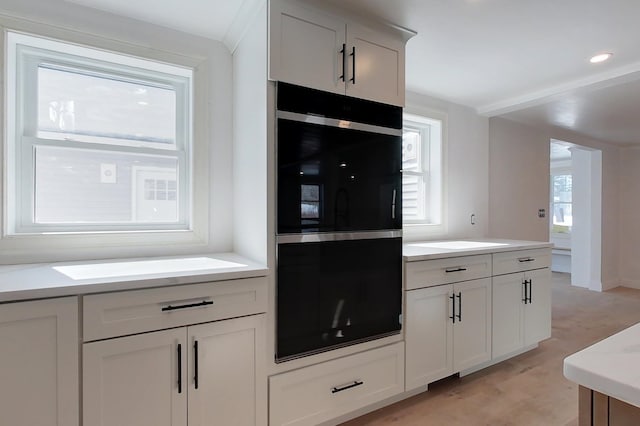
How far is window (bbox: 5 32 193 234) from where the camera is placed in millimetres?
1799

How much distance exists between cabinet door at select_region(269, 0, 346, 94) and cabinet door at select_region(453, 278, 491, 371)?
1673 mm

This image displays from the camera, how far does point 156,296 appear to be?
144cm

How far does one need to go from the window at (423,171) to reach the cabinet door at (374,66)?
1.22 m

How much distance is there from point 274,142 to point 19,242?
1379mm

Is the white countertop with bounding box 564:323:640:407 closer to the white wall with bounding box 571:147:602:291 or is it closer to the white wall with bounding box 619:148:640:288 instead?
the white wall with bounding box 571:147:602:291

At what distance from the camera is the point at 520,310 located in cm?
285

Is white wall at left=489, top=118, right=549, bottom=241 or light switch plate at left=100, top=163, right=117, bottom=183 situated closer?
light switch plate at left=100, top=163, right=117, bottom=183

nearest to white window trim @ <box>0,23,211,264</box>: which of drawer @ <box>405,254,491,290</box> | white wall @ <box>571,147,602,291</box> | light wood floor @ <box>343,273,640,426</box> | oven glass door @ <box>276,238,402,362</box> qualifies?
oven glass door @ <box>276,238,402,362</box>

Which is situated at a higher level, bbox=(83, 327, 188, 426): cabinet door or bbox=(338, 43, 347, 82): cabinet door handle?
bbox=(338, 43, 347, 82): cabinet door handle

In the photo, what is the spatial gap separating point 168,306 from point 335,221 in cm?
91

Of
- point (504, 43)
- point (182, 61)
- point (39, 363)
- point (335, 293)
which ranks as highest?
point (504, 43)

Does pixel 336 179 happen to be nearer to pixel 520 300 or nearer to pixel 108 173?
pixel 108 173

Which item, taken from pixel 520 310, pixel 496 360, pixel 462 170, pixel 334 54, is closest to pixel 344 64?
pixel 334 54

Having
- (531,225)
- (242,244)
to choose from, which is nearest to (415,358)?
(242,244)
